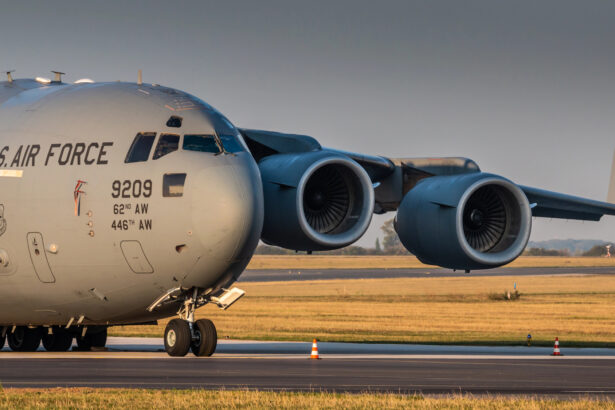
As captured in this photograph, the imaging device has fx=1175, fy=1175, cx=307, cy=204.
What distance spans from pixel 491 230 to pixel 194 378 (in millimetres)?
9925

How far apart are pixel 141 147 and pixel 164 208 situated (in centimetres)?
136

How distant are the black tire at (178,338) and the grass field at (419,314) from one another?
14382 millimetres

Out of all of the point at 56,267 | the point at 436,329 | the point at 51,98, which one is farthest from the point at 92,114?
the point at 436,329

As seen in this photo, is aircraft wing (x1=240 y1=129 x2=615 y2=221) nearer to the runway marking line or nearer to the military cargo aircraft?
the military cargo aircraft

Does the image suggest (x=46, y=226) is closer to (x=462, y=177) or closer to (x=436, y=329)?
(x=462, y=177)

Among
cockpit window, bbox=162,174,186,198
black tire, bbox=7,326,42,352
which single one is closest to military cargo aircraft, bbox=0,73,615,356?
cockpit window, bbox=162,174,186,198

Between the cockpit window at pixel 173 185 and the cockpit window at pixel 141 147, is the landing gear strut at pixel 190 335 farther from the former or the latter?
the cockpit window at pixel 141 147

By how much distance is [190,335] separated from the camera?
21.8 m

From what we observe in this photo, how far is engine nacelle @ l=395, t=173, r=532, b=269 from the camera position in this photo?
24.9 m

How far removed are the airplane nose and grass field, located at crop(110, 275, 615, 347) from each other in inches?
582

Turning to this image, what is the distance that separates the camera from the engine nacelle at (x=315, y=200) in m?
23.9

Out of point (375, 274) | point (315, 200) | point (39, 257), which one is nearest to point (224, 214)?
point (39, 257)

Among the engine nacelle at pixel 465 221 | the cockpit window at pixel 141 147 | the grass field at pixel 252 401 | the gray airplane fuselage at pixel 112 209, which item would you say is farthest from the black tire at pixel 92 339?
the grass field at pixel 252 401

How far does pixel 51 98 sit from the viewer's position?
23.7 meters
